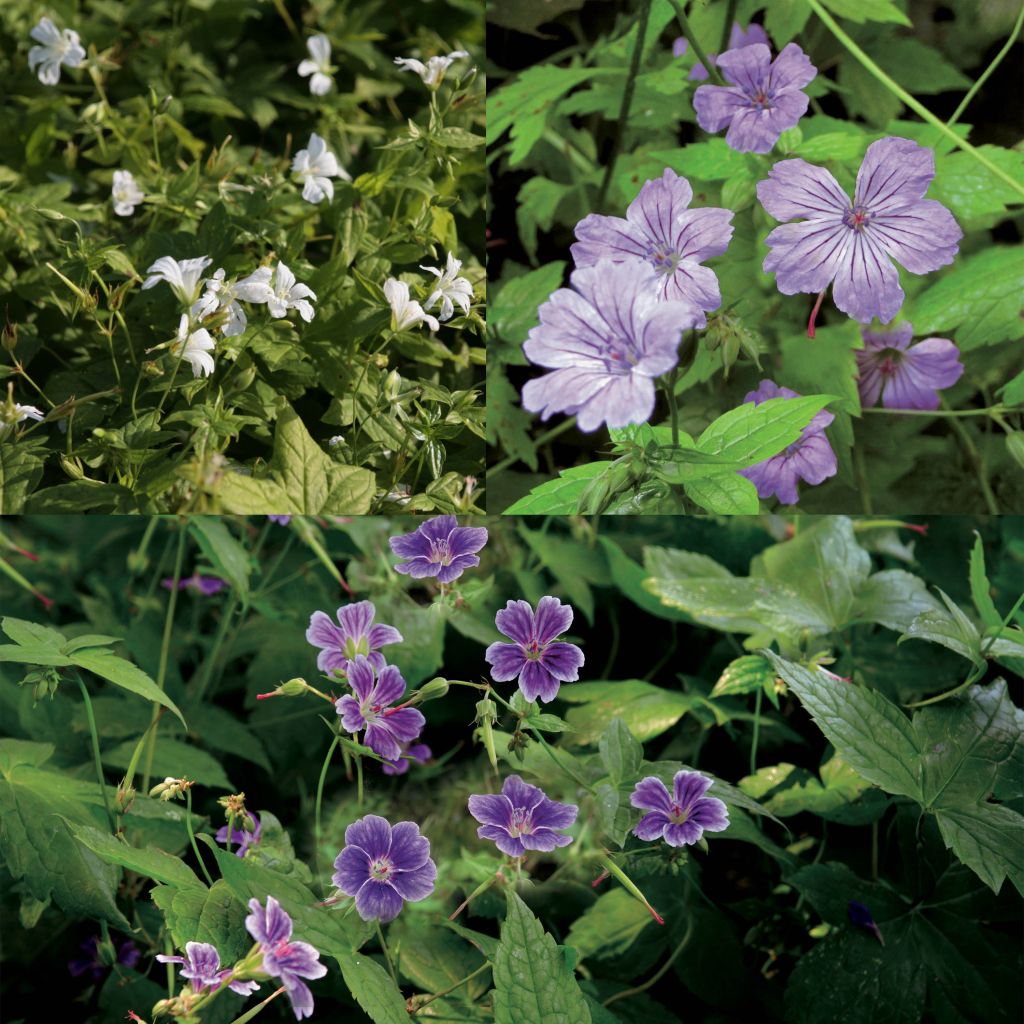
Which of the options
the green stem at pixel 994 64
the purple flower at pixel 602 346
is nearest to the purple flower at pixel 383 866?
the purple flower at pixel 602 346

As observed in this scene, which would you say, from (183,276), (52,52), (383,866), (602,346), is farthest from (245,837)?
(52,52)

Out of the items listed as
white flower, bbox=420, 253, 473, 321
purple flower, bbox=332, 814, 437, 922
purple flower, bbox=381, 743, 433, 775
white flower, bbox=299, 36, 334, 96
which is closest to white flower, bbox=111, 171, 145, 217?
white flower, bbox=299, 36, 334, 96

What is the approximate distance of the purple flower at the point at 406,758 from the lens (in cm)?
92

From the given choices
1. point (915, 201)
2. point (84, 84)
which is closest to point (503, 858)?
point (915, 201)

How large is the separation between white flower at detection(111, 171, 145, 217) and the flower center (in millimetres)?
953

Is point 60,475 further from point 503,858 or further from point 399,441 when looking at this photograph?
point 503,858

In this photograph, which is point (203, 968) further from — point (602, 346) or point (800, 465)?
point (800, 465)

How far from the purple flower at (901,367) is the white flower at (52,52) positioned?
122cm

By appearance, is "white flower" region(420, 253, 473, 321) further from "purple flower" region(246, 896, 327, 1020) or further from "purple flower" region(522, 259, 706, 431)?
"purple flower" region(246, 896, 327, 1020)

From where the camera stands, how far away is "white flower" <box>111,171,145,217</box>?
154cm

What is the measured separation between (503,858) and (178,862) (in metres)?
0.28

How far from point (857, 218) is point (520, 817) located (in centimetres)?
67

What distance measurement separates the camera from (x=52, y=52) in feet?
5.62

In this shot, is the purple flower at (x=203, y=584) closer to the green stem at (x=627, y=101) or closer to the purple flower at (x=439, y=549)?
the purple flower at (x=439, y=549)
